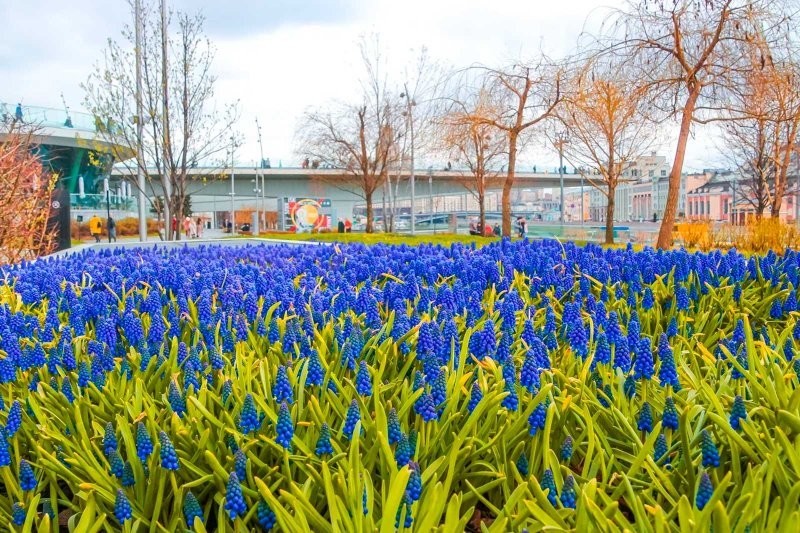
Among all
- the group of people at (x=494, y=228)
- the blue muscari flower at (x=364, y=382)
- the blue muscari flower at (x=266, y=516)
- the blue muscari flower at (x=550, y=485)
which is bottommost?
the group of people at (x=494, y=228)

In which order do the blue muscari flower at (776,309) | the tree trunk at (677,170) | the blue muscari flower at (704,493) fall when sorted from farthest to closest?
1. the tree trunk at (677,170)
2. the blue muscari flower at (776,309)
3. the blue muscari flower at (704,493)

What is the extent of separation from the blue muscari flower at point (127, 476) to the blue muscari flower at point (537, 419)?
1.19 metres

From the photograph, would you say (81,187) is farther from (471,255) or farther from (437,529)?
(437,529)

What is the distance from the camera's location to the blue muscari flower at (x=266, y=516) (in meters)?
1.78

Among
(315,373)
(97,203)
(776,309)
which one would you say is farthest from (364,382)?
(97,203)

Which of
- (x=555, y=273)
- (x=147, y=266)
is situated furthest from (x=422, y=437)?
(x=147, y=266)

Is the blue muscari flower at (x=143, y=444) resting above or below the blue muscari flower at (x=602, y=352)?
below

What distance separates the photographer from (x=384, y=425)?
7.13ft

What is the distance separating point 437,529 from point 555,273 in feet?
12.6

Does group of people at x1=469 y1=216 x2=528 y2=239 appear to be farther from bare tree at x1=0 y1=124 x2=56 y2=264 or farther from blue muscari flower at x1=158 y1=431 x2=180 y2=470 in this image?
blue muscari flower at x1=158 y1=431 x2=180 y2=470

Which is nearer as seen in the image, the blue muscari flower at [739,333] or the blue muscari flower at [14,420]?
the blue muscari flower at [14,420]

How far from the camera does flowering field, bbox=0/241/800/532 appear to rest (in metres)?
1.78

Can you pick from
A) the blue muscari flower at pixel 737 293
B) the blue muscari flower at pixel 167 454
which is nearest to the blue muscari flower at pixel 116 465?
the blue muscari flower at pixel 167 454

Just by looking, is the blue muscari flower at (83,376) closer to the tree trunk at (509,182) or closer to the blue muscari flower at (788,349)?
the blue muscari flower at (788,349)
